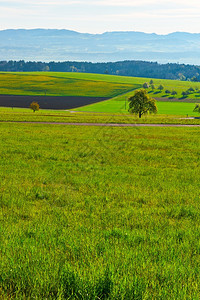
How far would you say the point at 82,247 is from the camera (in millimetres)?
6035

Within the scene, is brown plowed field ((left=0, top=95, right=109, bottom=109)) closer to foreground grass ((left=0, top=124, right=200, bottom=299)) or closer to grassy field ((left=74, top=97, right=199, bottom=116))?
grassy field ((left=74, top=97, right=199, bottom=116))

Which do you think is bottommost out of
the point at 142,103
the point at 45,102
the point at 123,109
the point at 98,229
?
the point at 98,229

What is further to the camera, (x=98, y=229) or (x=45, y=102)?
(x=45, y=102)

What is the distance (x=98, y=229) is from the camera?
300 inches

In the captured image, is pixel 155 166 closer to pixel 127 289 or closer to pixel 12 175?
pixel 12 175

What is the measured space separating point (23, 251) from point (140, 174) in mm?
11336

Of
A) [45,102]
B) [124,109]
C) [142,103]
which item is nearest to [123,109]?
[124,109]

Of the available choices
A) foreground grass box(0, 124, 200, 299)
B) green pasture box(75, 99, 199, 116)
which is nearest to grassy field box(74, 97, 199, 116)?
green pasture box(75, 99, 199, 116)

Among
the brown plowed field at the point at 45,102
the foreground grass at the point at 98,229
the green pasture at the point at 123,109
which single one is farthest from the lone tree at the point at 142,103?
the brown plowed field at the point at 45,102

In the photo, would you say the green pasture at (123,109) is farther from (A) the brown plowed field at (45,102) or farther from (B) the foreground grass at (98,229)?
(B) the foreground grass at (98,229)

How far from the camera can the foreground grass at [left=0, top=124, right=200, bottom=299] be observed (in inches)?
172

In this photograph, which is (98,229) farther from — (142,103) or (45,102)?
(45,102)

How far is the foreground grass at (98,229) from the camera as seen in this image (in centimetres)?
437

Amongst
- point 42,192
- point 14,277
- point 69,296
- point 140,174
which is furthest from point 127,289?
point 140,174
